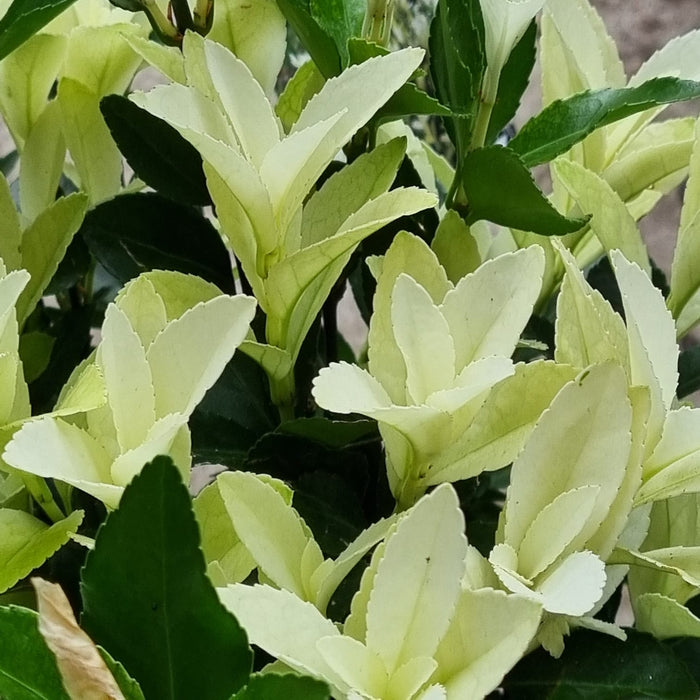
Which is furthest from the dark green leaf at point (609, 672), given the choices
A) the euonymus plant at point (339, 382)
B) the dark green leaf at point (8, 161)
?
the dark green leaf at point (8, 161)

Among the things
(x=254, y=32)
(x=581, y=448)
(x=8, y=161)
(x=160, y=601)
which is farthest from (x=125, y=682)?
(x=8, y=161)

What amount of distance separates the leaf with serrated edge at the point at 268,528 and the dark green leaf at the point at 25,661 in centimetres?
6

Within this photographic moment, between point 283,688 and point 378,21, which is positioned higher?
point 378,21

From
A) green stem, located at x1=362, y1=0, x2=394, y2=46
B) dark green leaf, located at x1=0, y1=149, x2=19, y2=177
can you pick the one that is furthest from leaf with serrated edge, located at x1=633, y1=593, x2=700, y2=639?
dark green leaf, located at x1=0, y1=149, x2=19, y2=177

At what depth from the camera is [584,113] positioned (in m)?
0.28

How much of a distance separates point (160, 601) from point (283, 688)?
32mm

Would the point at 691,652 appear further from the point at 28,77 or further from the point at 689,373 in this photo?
the point at 28,77

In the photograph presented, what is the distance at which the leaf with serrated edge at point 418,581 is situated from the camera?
0.18 meters

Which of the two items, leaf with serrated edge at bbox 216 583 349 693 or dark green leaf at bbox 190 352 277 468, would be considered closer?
leaf with serrated edge at bbox 216 583 349 693

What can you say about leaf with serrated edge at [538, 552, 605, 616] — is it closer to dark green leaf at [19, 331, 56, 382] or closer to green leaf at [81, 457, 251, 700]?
green leaf at [81, 457, 251, 700]

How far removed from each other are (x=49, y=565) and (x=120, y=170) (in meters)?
0.17

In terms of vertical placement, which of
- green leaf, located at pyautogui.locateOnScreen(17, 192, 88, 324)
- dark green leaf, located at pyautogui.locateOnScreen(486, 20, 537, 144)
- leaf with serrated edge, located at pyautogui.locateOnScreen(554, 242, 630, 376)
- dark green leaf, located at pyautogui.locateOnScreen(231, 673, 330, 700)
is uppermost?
dark green leaf, located at pyautogui.locateOnScreen(486, 20, 537, 144)

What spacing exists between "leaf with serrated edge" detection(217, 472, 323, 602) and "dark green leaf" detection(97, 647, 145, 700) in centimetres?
5

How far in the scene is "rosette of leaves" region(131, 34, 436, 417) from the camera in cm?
23
